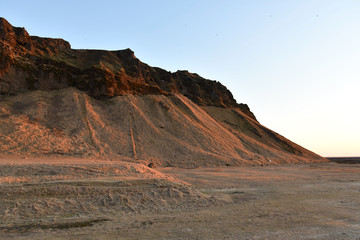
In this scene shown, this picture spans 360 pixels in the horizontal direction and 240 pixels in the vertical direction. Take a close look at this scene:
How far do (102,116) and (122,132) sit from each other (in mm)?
3778

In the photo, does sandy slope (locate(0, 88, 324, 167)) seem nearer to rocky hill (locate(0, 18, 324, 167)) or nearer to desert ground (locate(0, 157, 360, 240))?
rocky hill (locate(0, 18, 324, 167))

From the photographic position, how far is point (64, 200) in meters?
8.69

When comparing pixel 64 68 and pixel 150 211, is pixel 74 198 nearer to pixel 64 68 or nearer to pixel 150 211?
pixel 150 211

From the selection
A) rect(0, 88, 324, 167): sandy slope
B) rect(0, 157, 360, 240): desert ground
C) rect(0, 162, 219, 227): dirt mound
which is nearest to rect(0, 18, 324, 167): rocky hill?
rect(0, 88, 324, 167): sandy slope

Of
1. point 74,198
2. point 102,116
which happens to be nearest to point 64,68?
point 102,116

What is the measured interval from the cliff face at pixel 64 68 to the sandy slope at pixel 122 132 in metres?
1.81

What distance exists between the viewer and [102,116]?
101ft

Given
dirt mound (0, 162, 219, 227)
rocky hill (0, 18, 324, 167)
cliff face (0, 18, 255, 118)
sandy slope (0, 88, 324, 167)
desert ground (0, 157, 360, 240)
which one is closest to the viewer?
desert ground (0, 157, 360, 240)

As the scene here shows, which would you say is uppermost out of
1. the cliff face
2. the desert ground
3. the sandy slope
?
the cliff face

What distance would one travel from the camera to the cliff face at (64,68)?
31.1 meters

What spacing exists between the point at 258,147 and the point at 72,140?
2667 cm

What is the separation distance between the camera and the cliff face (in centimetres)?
3106

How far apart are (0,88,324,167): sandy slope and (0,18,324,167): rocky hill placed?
87 mm

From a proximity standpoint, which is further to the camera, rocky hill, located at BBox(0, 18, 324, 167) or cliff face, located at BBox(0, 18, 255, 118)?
cliff face, located at BBox(0, 18, 255, 118)
